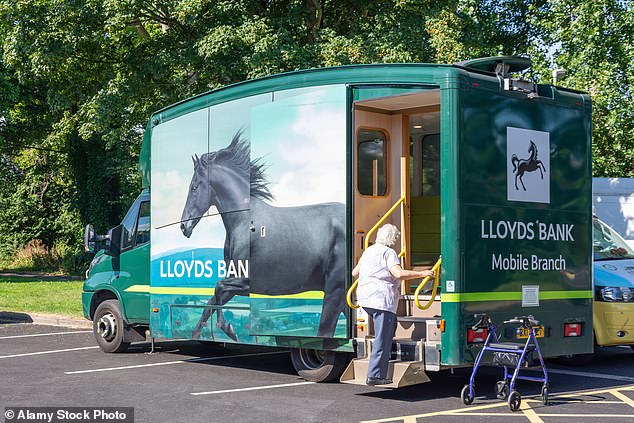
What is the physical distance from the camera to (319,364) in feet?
33.6

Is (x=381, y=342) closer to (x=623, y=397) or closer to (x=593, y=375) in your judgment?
(x=623, y=397)

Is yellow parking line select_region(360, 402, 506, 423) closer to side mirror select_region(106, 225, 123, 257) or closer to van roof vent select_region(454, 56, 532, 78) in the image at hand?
van roof vent select_region(454, 56, 532, 78)

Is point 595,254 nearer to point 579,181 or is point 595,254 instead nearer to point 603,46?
point 579,181

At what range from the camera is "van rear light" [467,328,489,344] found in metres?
8.75

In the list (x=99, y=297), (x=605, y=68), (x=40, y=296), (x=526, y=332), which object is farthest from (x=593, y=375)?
(x=40, y=296)

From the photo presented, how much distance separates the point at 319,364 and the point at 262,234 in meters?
1.58

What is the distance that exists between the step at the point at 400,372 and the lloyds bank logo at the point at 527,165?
1970 millimetres

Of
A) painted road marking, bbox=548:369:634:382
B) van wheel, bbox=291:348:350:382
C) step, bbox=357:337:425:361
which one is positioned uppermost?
step, bbox=357:337:425:361

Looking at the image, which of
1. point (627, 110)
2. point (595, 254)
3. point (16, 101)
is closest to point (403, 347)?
point (595, 254)

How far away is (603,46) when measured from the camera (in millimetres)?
21906

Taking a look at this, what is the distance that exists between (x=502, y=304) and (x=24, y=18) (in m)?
16.4

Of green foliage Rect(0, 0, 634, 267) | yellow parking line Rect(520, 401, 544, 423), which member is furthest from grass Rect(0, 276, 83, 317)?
yellow parking line Rect(520, 401, 544, 423)

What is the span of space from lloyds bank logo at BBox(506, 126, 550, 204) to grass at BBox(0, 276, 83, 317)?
10.7m

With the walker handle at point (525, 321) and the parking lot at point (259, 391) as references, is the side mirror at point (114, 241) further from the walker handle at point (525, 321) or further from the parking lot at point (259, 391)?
the walker handle at point (525, 321)
